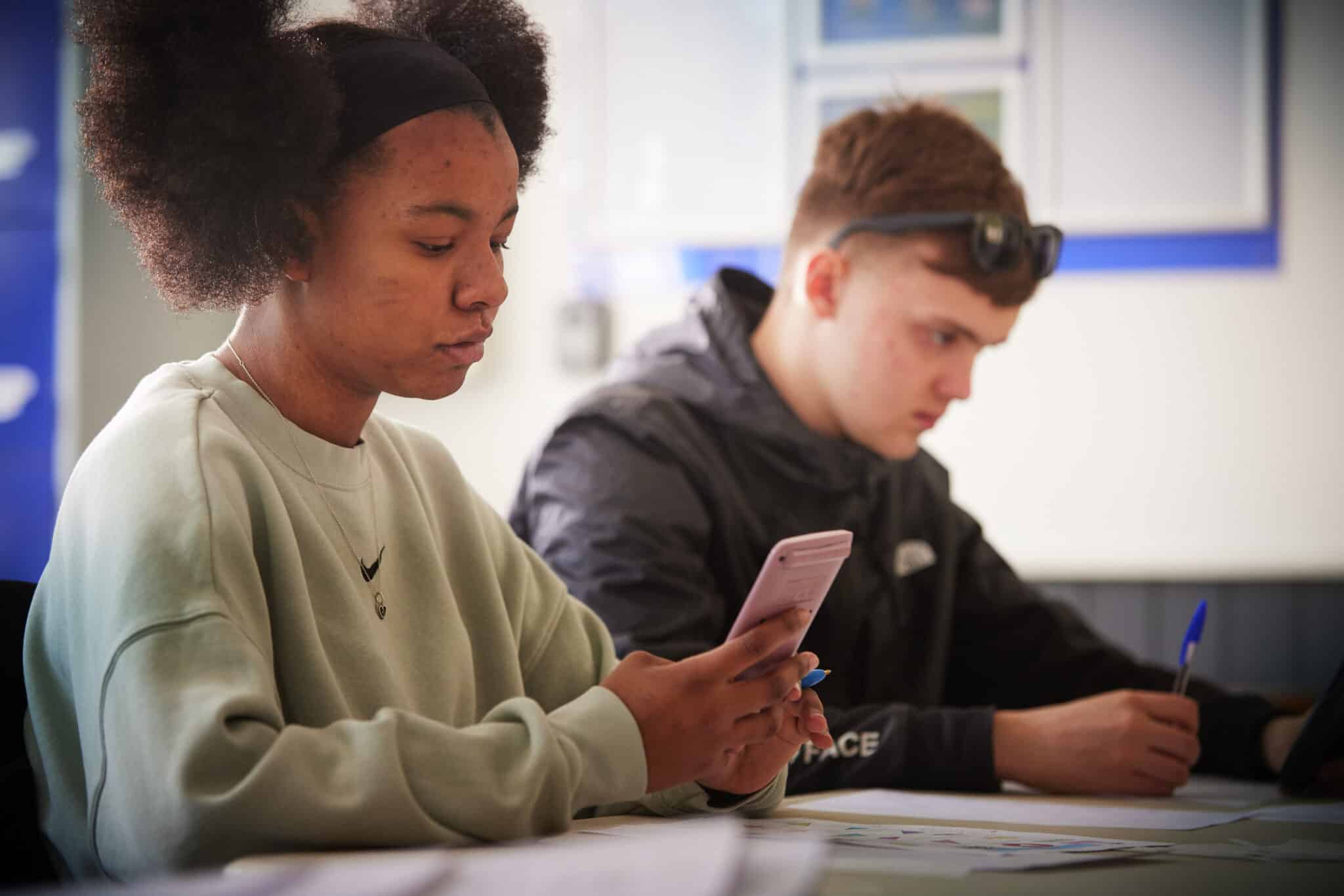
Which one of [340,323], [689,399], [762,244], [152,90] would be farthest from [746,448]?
[762,244]

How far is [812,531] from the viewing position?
1.78 metres

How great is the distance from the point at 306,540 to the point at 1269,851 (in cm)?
75

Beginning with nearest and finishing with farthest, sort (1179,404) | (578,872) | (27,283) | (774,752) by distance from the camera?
1. (578,872)
2. (774,752)
3. (1179,404)
4. (27,283)

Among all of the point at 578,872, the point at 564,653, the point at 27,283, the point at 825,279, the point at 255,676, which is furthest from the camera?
the point at 27,283

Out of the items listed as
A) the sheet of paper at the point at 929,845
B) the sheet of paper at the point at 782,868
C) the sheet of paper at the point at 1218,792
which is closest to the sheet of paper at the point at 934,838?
the sheet of paper at the point at 929,845

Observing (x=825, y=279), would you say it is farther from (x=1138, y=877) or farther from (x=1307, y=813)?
(x=1138, y=877)

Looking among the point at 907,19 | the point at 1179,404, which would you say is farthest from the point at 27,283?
the point at 1179,404

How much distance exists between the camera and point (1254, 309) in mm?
2881

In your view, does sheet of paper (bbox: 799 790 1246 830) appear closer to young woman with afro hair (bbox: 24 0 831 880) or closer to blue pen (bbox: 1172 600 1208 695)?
young woman with afro hair (bbox: 24 0 831 880)

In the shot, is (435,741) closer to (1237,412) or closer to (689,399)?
(689,399)

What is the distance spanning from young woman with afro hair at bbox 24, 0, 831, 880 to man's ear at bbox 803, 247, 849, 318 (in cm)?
79

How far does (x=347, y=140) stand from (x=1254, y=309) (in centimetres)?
239

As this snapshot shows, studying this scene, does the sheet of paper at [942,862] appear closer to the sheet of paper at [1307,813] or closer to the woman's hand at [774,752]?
the woman's hand at [774,752]

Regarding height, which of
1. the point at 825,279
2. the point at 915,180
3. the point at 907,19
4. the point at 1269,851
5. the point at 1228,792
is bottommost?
the point at 1228,792
